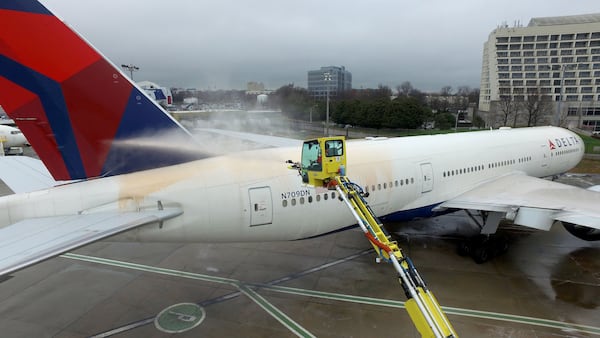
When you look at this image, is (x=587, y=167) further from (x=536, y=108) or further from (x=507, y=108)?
(x=507, y=108)

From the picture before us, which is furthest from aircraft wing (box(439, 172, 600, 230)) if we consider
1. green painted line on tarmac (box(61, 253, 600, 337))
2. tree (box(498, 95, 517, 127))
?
tree (box(498, 95, 517, 127))

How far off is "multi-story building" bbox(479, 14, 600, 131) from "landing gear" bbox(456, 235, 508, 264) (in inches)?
3439

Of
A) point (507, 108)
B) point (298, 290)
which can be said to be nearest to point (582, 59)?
point (507, 108)

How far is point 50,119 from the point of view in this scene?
845cm

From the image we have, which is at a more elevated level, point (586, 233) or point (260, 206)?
point (260, 206)

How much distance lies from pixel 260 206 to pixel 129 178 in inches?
135

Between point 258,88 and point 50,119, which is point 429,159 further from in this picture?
point 258,88

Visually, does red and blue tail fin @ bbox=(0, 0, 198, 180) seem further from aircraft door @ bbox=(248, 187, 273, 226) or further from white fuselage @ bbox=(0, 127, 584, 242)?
aircraft door @ bbox=(248, 187, 273, 226)

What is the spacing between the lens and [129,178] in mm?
9281

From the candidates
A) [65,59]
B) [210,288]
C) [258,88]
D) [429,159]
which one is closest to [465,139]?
[429,159]

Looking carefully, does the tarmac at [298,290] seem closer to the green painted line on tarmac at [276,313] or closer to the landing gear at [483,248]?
the green painted line on tarmac at [276,313]

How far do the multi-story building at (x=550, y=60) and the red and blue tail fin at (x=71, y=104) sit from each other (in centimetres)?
9670

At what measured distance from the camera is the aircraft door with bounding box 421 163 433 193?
46.0 feet

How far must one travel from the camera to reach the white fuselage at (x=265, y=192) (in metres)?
8.84
